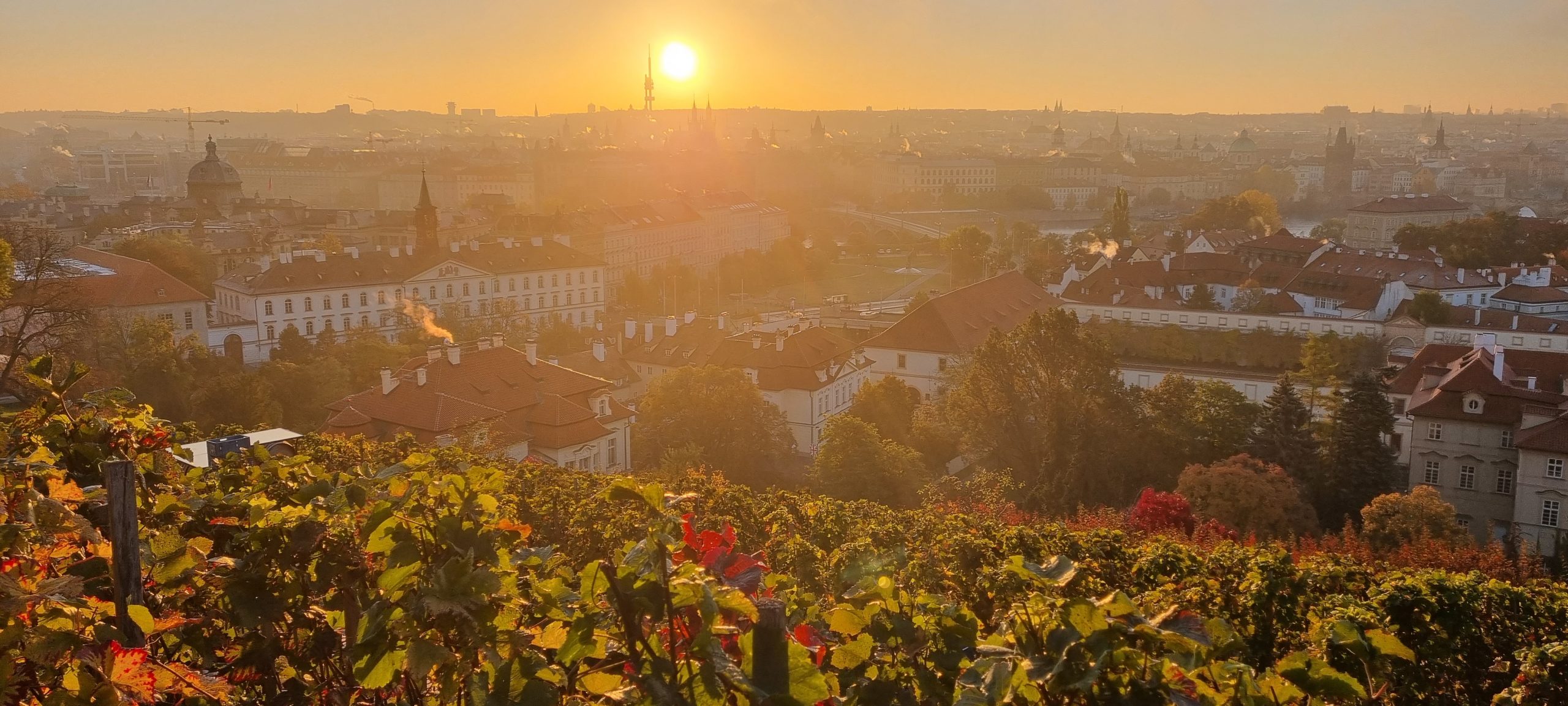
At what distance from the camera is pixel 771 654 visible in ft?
7.20

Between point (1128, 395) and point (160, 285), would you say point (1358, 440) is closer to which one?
point (1128, 395)

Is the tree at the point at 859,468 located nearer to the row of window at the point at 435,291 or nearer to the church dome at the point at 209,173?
the row of window at the point at 435,291

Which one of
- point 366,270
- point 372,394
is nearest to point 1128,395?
point 372,394

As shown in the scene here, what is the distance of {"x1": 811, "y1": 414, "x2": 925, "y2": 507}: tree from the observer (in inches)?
603

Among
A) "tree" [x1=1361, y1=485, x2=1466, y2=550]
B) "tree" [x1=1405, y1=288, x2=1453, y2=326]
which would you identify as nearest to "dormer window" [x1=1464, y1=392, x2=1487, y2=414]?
"tree" [x1=1361, y1=485, x2=1466, y2=550]

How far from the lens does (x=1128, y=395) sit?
17062 mm

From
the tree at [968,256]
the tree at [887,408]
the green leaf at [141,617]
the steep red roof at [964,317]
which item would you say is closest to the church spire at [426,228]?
the steep red roof at [964,317]

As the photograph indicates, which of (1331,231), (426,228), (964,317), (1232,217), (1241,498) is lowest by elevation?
(1241,498)

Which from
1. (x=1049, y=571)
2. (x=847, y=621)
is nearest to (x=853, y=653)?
(x=847, y=621)

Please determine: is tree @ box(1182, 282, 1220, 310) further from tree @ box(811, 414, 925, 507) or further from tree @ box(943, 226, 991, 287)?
tree @ box(811, 414, 925, 507)

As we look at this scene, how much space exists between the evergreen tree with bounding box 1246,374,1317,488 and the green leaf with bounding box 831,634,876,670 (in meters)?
15.4

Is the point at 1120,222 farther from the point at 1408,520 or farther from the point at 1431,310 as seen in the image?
the point at 1408,520

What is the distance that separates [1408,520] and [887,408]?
9.44m

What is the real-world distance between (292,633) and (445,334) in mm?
23836
